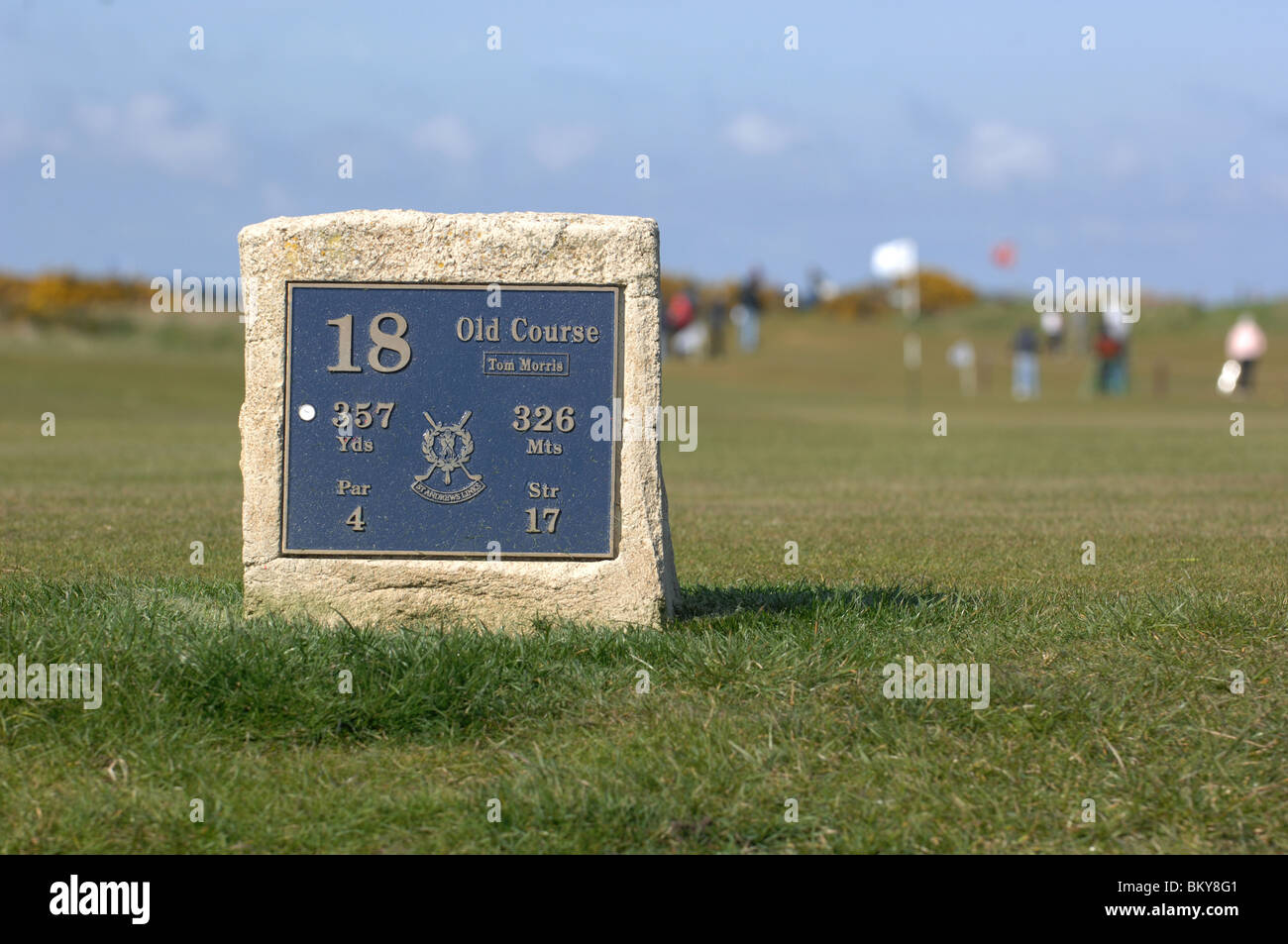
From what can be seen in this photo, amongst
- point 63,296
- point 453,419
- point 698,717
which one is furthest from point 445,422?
point 63,296

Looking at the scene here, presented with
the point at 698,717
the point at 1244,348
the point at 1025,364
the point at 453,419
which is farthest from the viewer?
the point at 1025,364

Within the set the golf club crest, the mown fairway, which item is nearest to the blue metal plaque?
the golf club crest

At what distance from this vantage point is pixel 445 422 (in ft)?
22.0

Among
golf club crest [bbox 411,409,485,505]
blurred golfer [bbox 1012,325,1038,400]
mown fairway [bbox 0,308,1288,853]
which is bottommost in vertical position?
mown fairway [bbox 0,308,1288,853]

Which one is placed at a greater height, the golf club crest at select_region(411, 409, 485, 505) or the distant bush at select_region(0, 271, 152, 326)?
the distant bush at select_region(0, 271, 152, 326)

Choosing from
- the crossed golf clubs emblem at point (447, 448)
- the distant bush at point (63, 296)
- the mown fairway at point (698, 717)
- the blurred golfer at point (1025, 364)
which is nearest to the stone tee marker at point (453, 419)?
the crossed golf clubs emblem at point (447, 448)

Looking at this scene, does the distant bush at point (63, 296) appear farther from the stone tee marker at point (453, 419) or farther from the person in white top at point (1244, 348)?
the stone tee marker at point (453, 419)

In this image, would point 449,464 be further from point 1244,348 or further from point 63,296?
point 63,296

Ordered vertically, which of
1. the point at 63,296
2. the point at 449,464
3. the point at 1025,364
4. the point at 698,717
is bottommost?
the point at 698,717

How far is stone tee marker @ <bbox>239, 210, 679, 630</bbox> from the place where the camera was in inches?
259

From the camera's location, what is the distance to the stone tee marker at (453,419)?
21.6ft

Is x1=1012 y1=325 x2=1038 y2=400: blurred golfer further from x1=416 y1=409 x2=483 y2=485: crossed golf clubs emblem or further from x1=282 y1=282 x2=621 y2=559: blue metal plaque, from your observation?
x1=416 y1=409 x2=483 y2=485: crossed golf clubs emblem

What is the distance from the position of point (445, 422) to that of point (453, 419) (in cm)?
4

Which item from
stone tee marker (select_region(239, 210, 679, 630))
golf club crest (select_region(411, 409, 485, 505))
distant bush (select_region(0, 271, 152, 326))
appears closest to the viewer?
stone tee marker (select_region(239, 210, 679, 630))
